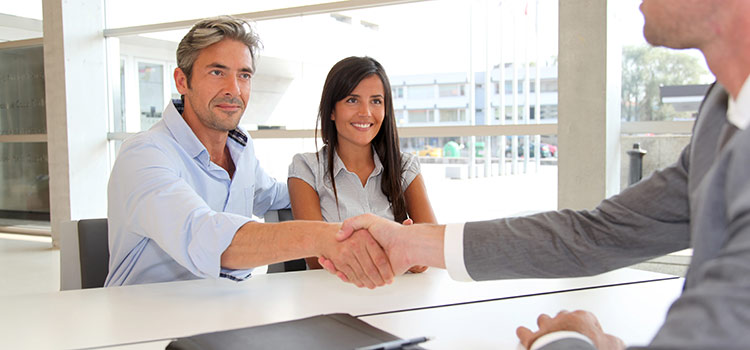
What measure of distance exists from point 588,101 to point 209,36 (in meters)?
2.77

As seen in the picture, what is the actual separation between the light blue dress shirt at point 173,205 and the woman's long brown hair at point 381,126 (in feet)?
1.34

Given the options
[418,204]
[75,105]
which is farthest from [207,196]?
[75,105]

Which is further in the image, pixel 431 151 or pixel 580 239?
pixel 431 151

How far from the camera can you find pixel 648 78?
4.23 metres

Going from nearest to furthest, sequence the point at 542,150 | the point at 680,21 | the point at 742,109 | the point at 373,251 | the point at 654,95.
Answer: the point at 742,109 → the point at 680,21 → the point at 373,251 → the point at 654,95 → the point at 542,150

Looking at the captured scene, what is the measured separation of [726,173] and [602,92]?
3.54 metres

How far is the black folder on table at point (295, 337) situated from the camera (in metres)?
1.03

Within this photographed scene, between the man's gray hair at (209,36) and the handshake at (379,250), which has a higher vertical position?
the man's gray hair at (209,36)

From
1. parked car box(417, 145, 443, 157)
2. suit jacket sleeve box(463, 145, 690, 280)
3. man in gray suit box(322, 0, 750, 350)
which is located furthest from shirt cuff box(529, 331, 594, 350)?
parked car box(417, 145, 443, 157)

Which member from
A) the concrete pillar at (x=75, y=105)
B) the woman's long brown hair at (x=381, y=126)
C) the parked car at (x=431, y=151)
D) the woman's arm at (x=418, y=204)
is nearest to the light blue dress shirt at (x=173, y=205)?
the woman's long brown hair at (x=381, y=126)

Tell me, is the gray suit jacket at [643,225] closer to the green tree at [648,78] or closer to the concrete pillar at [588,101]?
the concrete pillar at [588,101]

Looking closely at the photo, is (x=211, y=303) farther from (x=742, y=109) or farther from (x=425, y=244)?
(x=742, y=109)

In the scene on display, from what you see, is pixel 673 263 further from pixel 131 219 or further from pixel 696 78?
pixel 131 219

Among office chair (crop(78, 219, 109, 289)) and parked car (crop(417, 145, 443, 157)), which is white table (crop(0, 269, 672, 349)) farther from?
parked car (crop(417, 145, 443, 157))
